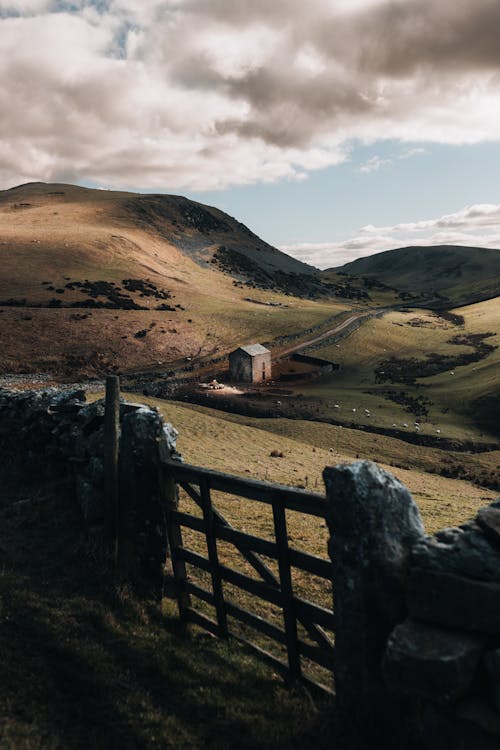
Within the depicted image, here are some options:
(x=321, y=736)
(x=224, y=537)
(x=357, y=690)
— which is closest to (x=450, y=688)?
(x=357, y=690)

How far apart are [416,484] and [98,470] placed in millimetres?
24456

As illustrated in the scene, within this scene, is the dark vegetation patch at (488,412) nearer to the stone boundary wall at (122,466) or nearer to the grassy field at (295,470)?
the grassy field at (295,470)

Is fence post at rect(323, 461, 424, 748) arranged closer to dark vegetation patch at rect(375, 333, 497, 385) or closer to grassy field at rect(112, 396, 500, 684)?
grassy field at rect(112, 396, 500, 684)

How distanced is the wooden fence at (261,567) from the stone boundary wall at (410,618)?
503 millimetres

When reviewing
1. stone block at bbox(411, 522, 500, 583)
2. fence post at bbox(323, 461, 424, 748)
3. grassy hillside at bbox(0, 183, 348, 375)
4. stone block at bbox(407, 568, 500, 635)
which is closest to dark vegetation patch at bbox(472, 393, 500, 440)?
grassy hillside at bbox(0, 183, 348, 375)

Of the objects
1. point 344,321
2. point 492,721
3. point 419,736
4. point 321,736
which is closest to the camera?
point 492,721

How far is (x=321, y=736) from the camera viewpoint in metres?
6.21

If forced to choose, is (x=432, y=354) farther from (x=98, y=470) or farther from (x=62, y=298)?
(x=98, y=470)

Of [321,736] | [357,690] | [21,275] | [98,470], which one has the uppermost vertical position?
[21,275]

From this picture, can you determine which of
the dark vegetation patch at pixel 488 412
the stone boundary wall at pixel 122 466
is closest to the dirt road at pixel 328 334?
the dark vegetation patch at pixel 488 412

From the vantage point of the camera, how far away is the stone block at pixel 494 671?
16.3 ft

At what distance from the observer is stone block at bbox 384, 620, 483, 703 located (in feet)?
16.9

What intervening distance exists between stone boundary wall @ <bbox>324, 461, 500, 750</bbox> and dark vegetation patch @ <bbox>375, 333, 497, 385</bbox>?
69.4 meters

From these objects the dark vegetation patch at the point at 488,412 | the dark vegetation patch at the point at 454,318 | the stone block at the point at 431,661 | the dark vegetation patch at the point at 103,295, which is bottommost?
the dark vegetation patch at the point at 488,412
